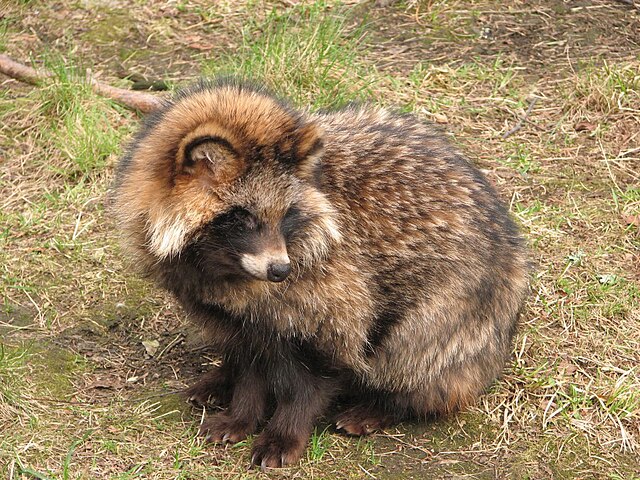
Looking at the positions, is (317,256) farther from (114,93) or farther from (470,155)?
(114,93)

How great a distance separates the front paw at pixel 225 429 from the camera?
15.5 feet

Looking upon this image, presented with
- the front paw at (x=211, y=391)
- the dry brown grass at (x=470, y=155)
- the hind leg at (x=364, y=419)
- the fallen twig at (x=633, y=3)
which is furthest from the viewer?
the fallen twig at (x=633, y=3)

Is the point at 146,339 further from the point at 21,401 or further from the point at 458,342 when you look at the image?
the point at 458,342

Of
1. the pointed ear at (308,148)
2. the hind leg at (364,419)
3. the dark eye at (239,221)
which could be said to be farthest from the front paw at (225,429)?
the pointed ear at (308,148)

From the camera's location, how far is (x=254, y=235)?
414 cm

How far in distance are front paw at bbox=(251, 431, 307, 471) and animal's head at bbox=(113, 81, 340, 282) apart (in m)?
0.90

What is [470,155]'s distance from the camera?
6.95 m

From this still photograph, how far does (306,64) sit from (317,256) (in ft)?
9.61

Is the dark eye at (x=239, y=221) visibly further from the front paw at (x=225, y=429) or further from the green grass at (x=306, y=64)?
the green grass at (x=306, y=64)

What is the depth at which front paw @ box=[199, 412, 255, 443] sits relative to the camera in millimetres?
4719

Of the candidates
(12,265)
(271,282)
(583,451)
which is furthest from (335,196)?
(12,265)

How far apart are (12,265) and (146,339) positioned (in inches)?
41.1

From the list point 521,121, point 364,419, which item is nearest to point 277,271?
point 364,419

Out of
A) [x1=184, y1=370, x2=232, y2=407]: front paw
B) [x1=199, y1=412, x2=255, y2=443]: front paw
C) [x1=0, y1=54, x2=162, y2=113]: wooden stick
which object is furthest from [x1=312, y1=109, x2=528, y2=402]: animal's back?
[x1=0, y1=54, x2=162, y2=113]: wooden stick
